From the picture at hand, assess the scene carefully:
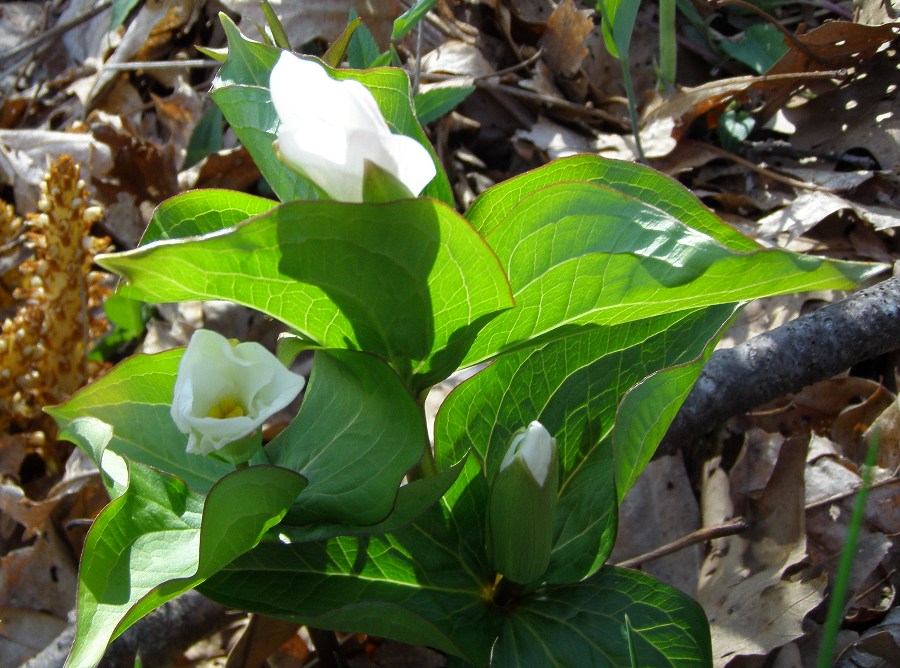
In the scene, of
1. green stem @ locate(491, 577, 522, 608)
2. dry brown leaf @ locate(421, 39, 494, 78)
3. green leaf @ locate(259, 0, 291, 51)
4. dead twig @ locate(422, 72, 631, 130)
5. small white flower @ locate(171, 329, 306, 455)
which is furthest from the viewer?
dry brown leaf @ locate(421, 39, 494, 78)

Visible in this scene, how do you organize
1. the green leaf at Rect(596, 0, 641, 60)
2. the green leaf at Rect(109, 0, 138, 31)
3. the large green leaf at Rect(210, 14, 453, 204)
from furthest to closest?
the green leaf at Rect(109, 0, 138, 31), the green leaf at Rect(596, 0, 641, 60), the large green leaf at Rect(210, 14, 453, 204)

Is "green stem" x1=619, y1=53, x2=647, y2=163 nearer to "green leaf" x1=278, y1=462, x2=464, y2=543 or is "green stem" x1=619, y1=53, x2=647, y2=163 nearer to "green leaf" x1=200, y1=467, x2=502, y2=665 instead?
"green leaf" x1=200, y1=467, x2=502, y2=665

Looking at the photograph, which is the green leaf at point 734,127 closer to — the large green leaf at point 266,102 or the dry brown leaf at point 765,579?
the dry brown leaf at point 765,579

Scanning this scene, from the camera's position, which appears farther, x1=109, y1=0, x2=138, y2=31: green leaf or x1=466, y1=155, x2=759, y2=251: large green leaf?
x1=109, y1=0, x2=138, y2=31: green leaf

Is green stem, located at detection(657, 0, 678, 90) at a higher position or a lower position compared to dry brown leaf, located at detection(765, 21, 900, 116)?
higher

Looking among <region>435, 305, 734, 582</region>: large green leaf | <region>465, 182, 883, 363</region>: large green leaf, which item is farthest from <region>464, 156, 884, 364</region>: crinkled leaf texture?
<region>435, 305, 734, 582</region>: large green leaf

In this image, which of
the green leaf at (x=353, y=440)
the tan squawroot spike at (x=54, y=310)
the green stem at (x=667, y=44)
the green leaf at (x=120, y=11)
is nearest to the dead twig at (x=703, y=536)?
the green leaf at (x=353, y=440)

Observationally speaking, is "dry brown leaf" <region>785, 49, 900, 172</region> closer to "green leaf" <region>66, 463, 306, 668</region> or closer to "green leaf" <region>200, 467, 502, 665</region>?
"green leaf" <region>200, 467, 502, 665</region>

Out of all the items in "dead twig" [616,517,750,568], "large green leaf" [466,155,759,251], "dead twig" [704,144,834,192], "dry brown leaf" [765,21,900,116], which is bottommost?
"dead twig" [616,517,750,568]
